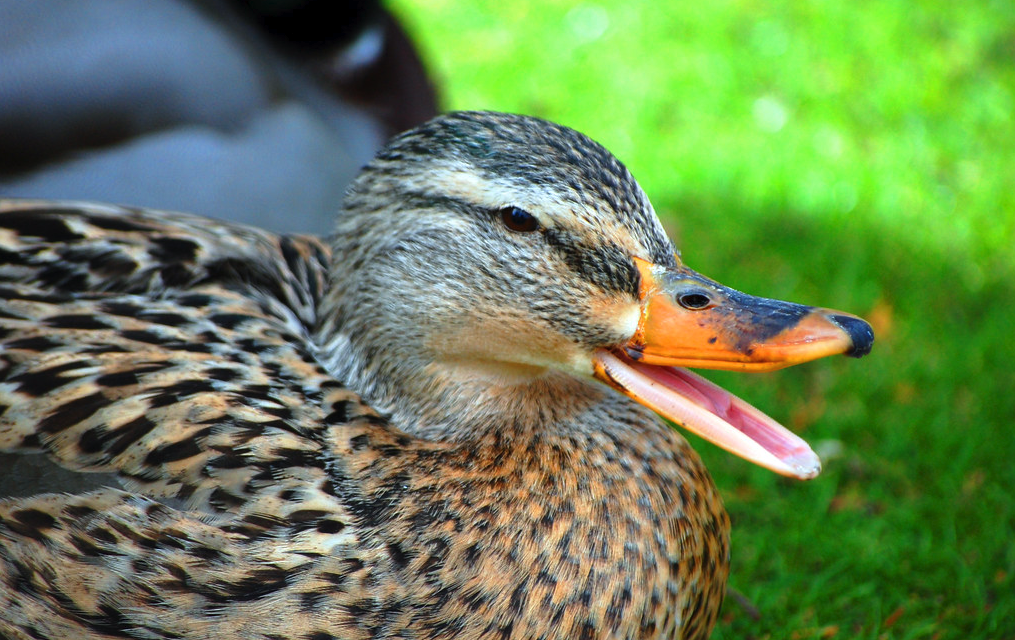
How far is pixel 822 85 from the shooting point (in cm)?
508

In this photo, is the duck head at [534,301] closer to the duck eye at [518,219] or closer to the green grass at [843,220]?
the duck eye at [518,219]

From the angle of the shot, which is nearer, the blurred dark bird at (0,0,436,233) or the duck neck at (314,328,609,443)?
the duck neck at (314,328,609,443)

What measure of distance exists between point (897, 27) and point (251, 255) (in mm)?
4208

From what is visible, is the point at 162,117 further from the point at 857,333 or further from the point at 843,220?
the point at 843,220

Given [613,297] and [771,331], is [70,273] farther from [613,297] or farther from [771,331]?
[771,331]

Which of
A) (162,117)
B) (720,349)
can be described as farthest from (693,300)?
(162,117)

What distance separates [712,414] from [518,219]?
1.61 ft

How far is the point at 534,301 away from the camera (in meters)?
1.92

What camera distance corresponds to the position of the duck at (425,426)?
184cm

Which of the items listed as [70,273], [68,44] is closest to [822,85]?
[68,44]

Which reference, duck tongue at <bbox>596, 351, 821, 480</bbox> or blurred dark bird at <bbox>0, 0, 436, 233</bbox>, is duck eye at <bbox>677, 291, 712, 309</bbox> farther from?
blurred dark bird at <bbox>0, 0, 436, 233</bbox>

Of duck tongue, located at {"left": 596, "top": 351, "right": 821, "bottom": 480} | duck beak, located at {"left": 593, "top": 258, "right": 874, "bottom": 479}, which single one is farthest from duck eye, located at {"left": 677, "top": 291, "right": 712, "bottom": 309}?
duck tongue, located at {"left": 596, "top": 351, "right": 821, "bottom": 480}

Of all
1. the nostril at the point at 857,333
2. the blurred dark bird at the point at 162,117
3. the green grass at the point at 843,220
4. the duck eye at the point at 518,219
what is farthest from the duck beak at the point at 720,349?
the blurred dark bird at the point at 162,117

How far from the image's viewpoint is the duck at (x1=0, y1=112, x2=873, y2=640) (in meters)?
1.84
